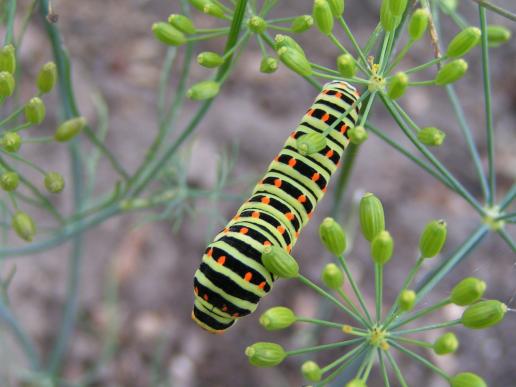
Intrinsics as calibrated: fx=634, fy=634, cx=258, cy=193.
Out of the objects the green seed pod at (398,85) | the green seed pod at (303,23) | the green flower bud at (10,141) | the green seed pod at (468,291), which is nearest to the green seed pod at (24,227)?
the green flower bud at (10,141)

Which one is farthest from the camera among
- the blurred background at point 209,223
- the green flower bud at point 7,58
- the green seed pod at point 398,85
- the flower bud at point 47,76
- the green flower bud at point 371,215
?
the blurred background at point 209,223

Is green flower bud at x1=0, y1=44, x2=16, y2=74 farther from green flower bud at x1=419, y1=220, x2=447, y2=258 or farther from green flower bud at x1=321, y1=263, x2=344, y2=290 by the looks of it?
green flower bud at x1=419, y1=220, x2=447, y2=258

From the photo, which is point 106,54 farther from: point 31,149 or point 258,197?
point 258,197

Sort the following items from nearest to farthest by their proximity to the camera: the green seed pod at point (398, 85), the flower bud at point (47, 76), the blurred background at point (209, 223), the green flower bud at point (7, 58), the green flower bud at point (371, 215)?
the green seed pod at point (398, 85) → the green flower bud at point (371, 215) → the green flower bud at point (7, 58) → the flower bud at point (47, 76) → the blurred background at point (209, 223)

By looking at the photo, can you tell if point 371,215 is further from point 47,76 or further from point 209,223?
point 209,223

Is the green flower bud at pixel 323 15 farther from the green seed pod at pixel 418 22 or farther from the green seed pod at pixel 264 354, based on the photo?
the green seed pod at pixel 264 354

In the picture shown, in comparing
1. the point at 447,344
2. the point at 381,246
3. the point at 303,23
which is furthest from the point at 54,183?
the point at 447,344

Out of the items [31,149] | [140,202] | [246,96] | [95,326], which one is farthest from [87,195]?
[246,96]
